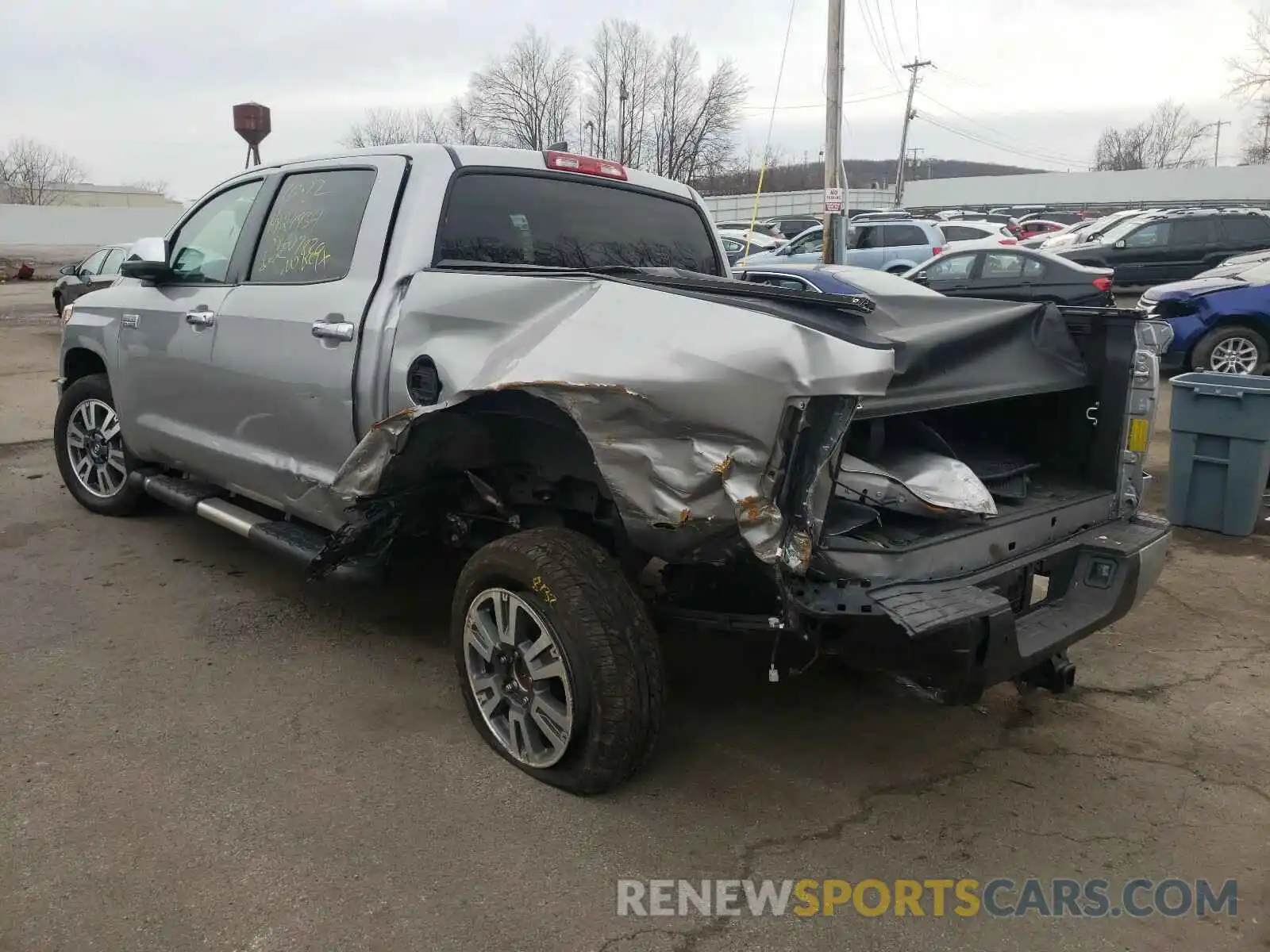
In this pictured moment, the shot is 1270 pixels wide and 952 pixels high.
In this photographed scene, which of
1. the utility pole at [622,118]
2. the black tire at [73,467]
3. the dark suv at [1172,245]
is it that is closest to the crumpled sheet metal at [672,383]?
the black tire at [73,467]

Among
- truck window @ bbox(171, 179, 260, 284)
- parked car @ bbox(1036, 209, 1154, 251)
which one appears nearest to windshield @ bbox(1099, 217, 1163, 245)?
parked car @ bbox(1036, 209, 1154, 251)

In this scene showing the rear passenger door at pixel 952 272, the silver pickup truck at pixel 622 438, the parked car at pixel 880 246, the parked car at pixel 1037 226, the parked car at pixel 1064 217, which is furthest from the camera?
the parked car at pixel 1064 217

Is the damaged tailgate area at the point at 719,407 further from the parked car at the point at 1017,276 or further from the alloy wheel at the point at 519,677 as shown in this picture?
the parked car at the point at 1017,276

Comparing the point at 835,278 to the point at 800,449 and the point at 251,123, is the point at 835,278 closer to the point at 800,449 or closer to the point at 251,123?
the point at 251,123

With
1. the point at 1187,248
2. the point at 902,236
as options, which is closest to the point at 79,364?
the point at 902,236

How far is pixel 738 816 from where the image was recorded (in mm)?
3137

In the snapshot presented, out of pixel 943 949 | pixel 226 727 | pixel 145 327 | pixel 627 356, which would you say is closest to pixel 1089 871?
pixel 943 949

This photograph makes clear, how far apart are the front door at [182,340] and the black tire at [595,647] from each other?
88.5 inches

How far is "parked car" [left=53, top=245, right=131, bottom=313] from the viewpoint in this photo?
17047 mm

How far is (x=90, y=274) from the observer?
17.8 meters

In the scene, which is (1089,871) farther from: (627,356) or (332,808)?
(332,808)

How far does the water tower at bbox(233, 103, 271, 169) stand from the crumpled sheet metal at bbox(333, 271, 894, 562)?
8.27 m

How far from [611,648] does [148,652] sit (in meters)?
2.40

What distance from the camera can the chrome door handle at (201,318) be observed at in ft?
15.0
